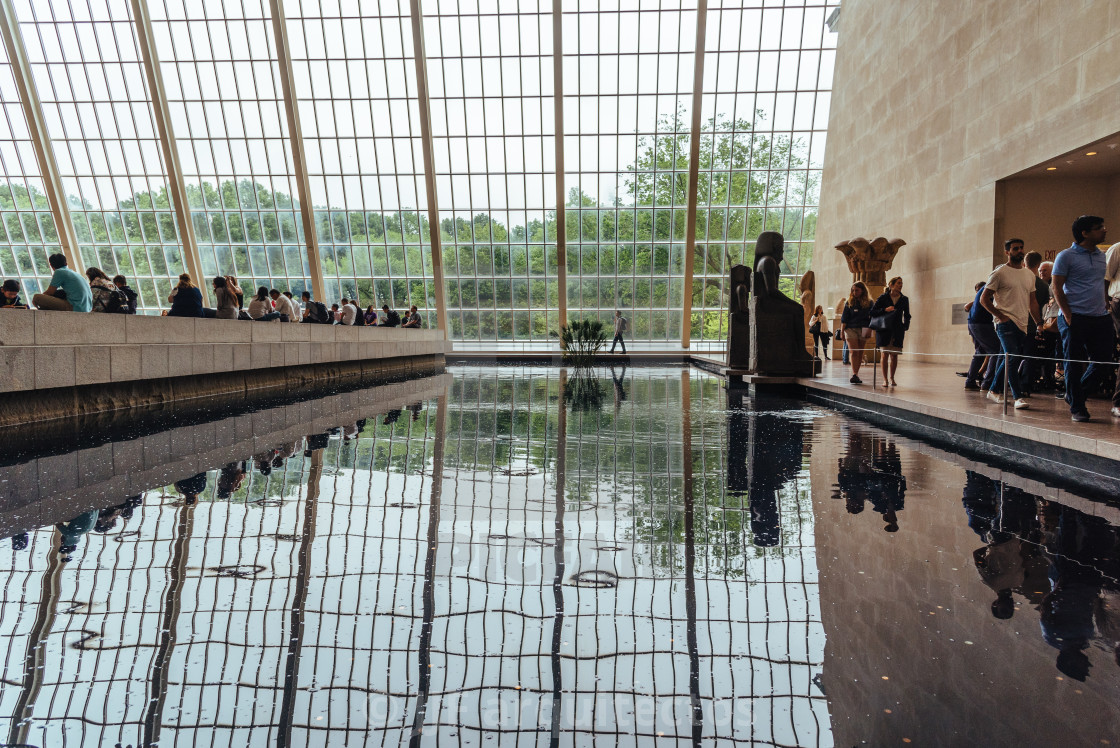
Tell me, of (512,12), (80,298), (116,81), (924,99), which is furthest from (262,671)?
(116,81)

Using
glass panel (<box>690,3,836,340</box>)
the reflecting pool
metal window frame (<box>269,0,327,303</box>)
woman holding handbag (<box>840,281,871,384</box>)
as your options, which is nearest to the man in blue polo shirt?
the reflecting pool

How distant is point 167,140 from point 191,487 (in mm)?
26348

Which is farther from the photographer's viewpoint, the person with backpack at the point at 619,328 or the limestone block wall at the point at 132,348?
the person with backpack at the point at 619,328

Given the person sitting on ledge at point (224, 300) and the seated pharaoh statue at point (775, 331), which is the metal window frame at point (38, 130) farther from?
the seated pharaoh statue at point (775, 331)

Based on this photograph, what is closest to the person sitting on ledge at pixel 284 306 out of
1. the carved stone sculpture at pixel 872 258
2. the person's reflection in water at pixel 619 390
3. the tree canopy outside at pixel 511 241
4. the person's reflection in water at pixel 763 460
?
the person's reflection in water at pixel 619 390

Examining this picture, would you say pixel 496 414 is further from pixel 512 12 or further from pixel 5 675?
pixel 512 12

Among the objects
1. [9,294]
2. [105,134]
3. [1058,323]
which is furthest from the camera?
[105,134]

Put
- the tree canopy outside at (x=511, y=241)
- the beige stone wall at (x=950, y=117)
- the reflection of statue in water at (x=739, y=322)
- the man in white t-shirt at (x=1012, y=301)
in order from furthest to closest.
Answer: the tree canopy outside at (x=511, y=241) → the reflection of statue in water at (x=739, y=322) → the beige stone wall at (x=950, y=117) → the man in white t-shirt at (x=1012, y=301)

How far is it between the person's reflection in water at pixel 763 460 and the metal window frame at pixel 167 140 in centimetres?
2445

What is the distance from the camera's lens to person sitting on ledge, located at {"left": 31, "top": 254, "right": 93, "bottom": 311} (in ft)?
32.1

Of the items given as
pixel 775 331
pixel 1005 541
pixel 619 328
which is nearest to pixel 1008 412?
pixel 1005 541

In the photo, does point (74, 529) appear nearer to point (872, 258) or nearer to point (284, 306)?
point (284, 306)

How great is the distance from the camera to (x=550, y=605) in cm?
287

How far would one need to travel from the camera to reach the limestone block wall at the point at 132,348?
24.8 feet
